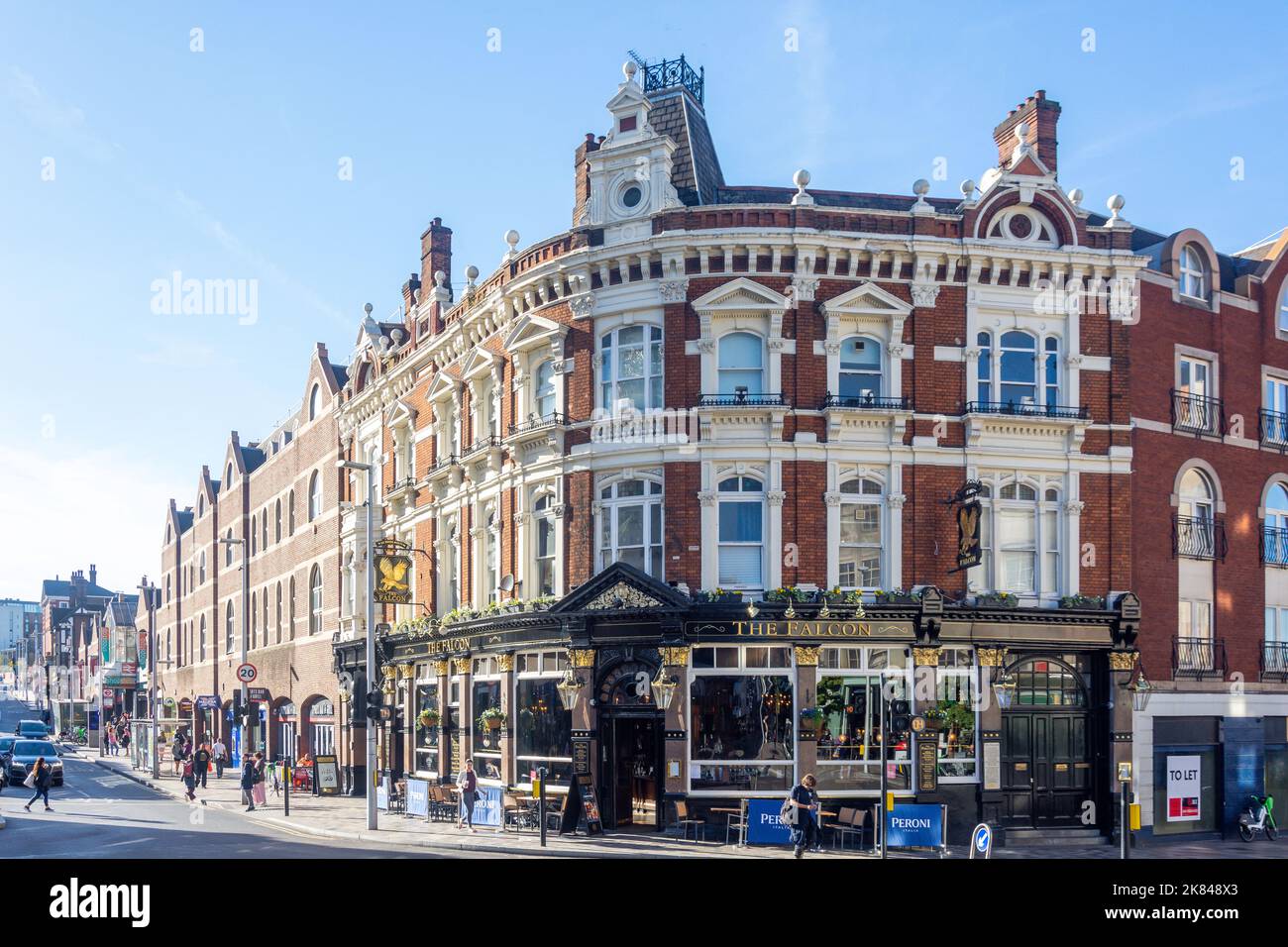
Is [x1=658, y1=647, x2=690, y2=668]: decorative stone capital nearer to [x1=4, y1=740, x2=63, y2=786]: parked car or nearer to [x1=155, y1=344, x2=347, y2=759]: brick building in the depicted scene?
[x1=155, y1=344, x2=347, y2=759]: brick building

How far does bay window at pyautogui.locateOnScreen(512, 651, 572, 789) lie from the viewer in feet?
96.3

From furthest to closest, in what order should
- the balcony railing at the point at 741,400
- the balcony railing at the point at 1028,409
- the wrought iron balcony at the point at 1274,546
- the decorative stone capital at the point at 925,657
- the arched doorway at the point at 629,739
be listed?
the wrought iron balcony at the point at 1274,546 → the balcony railing at the point at 1028,409 → the arched doorway at the point at 629,739 → the balcony railing at the point at 741,400 → the decorative stone capital at the point at 925,657

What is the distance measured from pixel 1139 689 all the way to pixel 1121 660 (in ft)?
3.26

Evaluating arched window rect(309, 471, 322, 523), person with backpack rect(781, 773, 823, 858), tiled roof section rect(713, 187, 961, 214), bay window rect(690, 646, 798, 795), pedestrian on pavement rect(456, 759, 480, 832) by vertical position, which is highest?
tiled roof section rect(713, 187, 961, 214)

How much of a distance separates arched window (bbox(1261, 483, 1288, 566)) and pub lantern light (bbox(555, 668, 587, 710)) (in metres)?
18.0

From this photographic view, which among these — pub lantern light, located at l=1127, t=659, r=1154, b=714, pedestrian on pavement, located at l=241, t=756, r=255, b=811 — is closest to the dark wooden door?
pub lantern light, located at l=1127, t=659, r=1154, b=714

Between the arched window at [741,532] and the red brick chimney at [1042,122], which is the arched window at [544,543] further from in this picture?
the red brick chimney at [1042,122]

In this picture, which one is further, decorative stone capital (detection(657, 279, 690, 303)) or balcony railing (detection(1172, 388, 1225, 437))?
balcony railing (detection(1172, 388, 1225, 437))

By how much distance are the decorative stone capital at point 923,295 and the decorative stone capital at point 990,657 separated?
7770 mm

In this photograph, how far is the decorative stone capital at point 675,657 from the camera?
2686 cm

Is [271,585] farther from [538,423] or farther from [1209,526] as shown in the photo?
[1209,526]

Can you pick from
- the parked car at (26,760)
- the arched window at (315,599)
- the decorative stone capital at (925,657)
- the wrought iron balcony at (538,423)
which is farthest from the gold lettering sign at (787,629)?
the parked car at (26,760)
